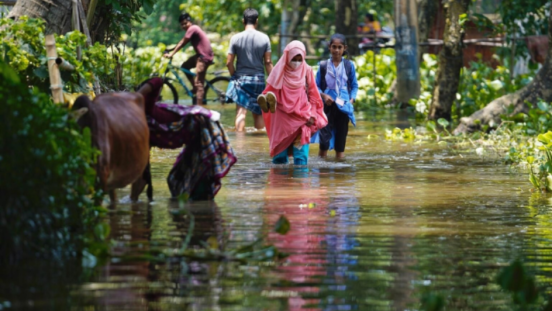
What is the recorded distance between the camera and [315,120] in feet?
41.2

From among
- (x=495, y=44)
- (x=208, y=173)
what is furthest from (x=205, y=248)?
(x=495, y=44)

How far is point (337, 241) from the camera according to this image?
7117mm

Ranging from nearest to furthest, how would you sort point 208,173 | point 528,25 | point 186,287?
point 186,287
point 208,173
point 528,25

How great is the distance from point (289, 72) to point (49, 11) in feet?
9.84

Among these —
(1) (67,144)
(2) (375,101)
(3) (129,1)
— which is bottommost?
(2) (375,101)

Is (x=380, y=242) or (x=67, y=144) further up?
(x=67, y=144)

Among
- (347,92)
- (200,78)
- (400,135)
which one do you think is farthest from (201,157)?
(200,78)

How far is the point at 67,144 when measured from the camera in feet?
20.5

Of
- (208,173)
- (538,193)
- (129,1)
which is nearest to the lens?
(208,173)

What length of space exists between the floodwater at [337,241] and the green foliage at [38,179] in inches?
12.9

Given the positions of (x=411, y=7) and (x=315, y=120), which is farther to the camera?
(x=411, y=7)

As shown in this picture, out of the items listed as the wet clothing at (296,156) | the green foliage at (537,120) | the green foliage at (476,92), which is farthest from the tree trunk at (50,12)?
the green foliage at (476,92)

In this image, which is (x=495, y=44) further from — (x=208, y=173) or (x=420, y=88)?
(x=208, y=173)

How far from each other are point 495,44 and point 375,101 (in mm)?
3639
